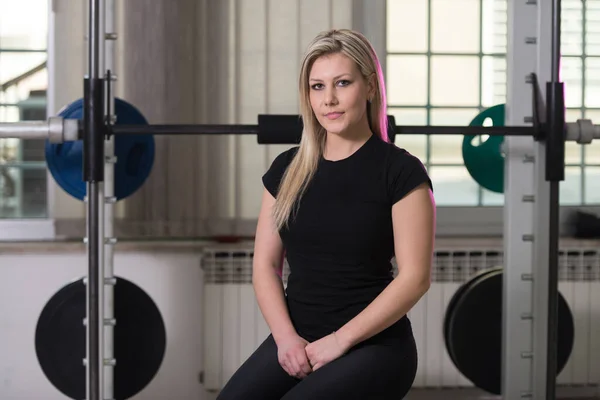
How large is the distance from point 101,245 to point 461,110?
181 centimetres

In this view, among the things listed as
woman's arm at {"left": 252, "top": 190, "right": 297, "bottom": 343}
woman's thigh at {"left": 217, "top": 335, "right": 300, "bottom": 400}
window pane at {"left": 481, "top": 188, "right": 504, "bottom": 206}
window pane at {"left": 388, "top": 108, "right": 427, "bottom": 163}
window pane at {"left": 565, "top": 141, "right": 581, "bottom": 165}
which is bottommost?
woman's thigh at {"left": 217, "top": 335, "right": 300, "bottom": 400}

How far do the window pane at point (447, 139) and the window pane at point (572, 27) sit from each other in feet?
1.62

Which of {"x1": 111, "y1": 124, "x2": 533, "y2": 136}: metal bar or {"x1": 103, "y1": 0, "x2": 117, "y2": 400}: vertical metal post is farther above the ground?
{"x1": 111, "y1": 124, "x2": 533, "y2": 136}: metal bar

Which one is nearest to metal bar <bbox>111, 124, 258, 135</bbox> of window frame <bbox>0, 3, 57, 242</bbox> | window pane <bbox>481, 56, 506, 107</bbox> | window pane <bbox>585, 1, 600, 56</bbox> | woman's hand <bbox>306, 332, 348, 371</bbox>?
woman's hand <bbox>306, 332, 348, 371</bbox>

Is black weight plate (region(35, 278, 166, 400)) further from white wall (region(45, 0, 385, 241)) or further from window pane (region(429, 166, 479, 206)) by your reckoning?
window pane (region(429, 166, 479, 206))

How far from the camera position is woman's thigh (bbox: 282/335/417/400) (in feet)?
5.01

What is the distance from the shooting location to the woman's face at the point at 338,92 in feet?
5.26

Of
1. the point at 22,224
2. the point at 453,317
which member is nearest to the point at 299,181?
the point at 453,317

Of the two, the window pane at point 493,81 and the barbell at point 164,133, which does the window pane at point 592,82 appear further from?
the barbell at point 164,133

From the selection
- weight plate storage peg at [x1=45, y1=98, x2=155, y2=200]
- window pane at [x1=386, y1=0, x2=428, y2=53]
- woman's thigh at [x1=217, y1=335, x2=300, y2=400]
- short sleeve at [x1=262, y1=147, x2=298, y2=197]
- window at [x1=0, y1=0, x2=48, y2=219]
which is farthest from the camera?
window pane at [x1=386, y1=0, x2=428, y2=53]

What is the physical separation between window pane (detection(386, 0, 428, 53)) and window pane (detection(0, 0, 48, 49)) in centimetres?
144

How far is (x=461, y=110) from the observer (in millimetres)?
3498

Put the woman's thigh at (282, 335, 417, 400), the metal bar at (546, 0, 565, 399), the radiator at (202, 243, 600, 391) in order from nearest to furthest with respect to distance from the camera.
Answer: the woman's thigh at (282, 335, 417, 400), the metal bar at (546, 0, 565, 399), the radiator at (202, 243, 600, 391)

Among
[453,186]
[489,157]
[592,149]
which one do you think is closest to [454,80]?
[453,186]
